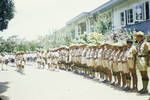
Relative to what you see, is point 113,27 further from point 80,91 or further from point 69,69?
point 80,91

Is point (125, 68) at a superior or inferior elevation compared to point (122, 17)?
inferior

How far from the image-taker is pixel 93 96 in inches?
542

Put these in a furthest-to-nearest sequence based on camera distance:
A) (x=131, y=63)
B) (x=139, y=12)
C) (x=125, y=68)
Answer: (x=139, y=12) < (x=125, y=68) < (x=131, y=63)

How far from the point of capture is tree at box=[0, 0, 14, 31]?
17922mm

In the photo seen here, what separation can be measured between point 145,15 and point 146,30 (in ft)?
3.59

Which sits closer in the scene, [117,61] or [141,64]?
[141,64]

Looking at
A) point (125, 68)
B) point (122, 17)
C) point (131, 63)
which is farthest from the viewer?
point (122, 17)

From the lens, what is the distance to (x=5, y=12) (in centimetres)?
1819

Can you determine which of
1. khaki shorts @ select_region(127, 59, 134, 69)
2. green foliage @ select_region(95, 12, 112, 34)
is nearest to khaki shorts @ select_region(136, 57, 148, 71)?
khaki shorts @ select_region(127, 59, 134, 69)

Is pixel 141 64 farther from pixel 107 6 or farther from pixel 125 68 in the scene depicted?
pixel 107 6

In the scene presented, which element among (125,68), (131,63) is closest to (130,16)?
(125,68)

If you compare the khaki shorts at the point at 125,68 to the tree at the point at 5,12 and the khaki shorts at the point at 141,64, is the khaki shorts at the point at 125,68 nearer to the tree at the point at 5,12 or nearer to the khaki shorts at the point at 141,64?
the khaki shorts at the point at 141,64

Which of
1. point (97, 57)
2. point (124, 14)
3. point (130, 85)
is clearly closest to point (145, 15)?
point (124, 14)

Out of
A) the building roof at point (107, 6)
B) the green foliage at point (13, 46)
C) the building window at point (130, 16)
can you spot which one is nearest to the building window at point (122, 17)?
the building roof at point (107, 6)
